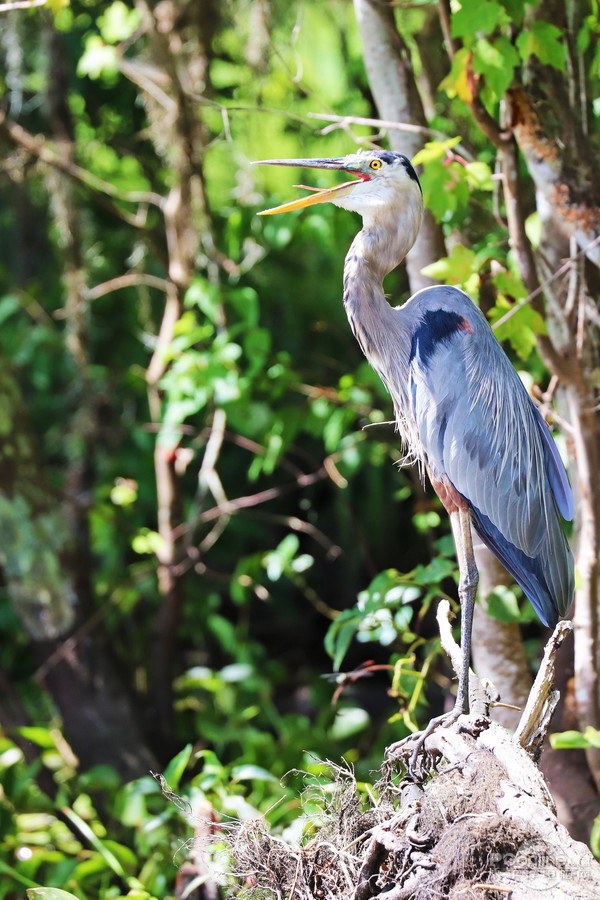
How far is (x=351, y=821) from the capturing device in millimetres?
1724

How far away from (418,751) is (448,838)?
1.09 ft

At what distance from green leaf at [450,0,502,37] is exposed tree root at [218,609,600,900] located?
4.29 ft

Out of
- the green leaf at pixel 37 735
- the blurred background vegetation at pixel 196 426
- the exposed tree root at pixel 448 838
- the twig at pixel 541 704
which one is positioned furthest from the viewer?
the green leaf at pixel 37 735

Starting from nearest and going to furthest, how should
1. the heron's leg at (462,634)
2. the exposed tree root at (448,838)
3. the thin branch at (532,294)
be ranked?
the exposed tree root at (448,838)
the heron's leg at (462,634)
the thin branch at (532,294)

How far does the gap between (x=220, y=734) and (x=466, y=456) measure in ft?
7.63

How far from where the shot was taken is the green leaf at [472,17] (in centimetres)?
206

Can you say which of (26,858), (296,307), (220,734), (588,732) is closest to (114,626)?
(220,734)

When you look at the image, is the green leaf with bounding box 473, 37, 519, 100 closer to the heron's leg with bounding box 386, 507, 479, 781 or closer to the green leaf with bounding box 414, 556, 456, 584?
the heron's leg with bounding box 386, 507, 479, 781

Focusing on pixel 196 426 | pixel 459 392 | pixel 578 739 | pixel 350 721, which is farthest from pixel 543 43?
pixel 196 426

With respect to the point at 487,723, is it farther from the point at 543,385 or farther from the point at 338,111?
the point at 338,111

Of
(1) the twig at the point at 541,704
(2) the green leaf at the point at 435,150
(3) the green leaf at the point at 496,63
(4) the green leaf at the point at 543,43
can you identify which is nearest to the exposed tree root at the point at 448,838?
(1) the twig at the point at 541,704

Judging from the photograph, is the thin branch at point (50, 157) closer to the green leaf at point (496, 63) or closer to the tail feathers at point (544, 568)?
the green leaf at point (496, 63)

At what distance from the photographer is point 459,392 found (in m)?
2.09

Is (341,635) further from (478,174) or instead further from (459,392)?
(478,174)
